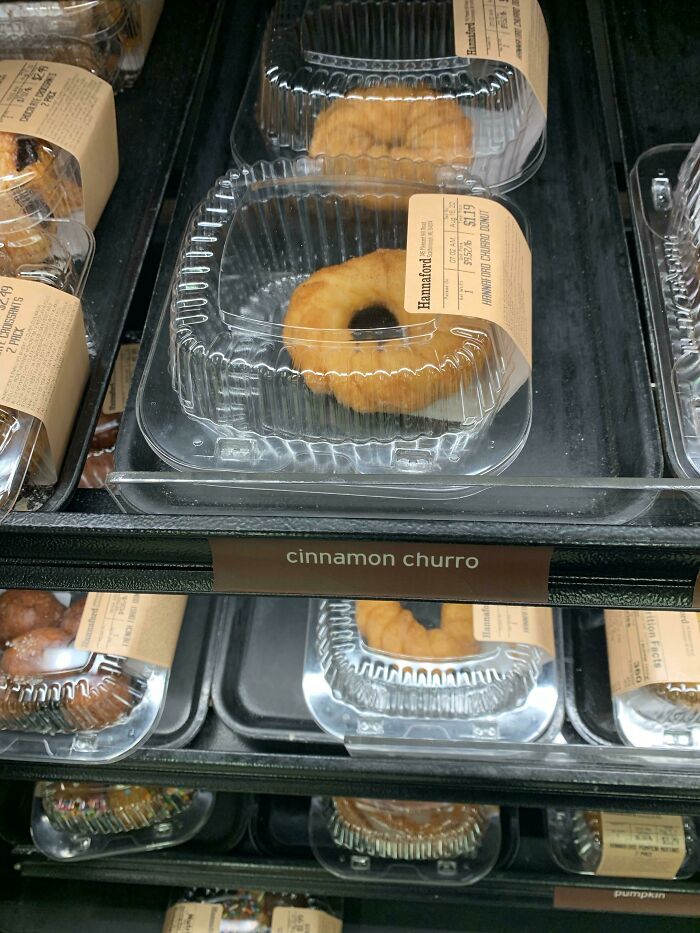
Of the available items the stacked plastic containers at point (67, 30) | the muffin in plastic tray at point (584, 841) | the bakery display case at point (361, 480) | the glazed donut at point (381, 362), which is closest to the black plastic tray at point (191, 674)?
the bakery display case at point (361, 480)

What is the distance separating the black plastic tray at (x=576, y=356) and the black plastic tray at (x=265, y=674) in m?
0.48

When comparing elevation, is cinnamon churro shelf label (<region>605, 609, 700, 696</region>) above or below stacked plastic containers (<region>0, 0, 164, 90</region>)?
below

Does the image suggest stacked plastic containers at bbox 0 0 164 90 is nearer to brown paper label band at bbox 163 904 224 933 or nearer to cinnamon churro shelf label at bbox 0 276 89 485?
cinnamon churro shelf label at bbox 0 276 89 485

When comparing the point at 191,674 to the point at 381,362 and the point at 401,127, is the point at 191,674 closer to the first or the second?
the point at 381,362

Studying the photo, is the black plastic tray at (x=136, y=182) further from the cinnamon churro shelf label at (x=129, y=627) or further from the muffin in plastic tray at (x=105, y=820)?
the muffin in plastic tray at (x=105, y=820)

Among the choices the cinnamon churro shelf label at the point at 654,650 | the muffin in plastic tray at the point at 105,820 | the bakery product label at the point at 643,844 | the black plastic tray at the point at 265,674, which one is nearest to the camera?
the cinnamon churro shelf label at the point at 654,650

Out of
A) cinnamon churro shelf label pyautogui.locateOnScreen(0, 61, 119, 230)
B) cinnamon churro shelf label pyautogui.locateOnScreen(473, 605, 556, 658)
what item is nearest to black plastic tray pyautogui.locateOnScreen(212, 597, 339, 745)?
cinnamon churro shelf label pyautogui.locateOnScreen(473, 605, 556, 658)

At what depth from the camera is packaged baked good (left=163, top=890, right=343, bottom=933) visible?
1.59 meters

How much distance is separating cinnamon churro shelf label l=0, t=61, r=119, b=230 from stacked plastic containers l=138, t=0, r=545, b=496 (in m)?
0.17

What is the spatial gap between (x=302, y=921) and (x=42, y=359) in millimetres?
1132

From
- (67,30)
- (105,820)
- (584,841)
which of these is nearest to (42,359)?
(67,30)

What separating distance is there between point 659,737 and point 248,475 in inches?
28.4

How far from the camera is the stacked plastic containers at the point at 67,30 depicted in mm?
1364

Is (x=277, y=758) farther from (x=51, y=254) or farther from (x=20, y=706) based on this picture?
(x=51, y=254)
